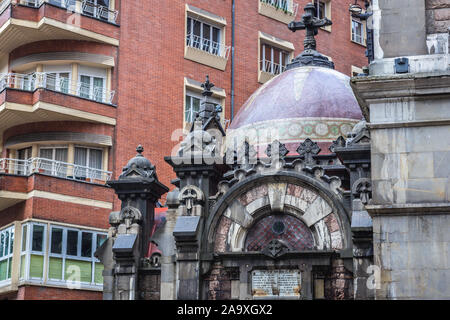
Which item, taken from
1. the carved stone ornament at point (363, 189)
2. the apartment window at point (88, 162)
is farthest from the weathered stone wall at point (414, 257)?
the apartment window at point (88, 162)

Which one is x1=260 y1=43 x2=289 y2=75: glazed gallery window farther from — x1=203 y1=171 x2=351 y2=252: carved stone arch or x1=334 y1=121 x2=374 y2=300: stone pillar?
x1=334 y1=121 x2=374 y2=300: stone pillar

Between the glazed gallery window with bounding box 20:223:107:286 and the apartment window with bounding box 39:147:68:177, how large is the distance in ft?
8.25

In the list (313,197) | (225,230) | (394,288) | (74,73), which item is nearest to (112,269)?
(225,230)

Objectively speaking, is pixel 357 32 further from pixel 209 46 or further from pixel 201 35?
pixel 201 35

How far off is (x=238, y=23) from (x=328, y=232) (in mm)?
22731

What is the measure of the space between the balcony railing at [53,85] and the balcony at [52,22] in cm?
145

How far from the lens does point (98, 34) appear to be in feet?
133

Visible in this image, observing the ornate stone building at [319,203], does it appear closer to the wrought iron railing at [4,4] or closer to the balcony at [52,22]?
the balcony at [52,22]

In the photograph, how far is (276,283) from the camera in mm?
24969

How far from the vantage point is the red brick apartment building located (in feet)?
123

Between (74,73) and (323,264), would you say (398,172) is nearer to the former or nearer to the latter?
(323,264)

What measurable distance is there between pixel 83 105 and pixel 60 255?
6164 mm

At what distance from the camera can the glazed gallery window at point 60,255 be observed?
3681cm

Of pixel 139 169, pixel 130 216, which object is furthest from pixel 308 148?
pixel 130 216
